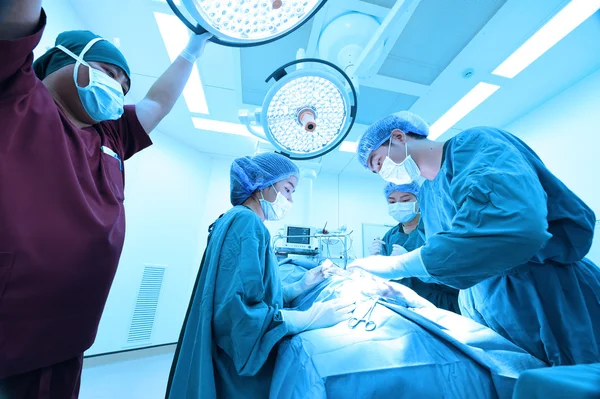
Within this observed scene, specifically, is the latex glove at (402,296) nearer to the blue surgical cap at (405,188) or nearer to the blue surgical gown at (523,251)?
the blue surgical gown at (523,251)

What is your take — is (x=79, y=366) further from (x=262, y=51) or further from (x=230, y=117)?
(x=230, y=117)

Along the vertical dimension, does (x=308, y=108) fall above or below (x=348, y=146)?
below

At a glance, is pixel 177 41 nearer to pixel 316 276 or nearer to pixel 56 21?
pixel 56 21

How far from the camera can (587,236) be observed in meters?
0.67

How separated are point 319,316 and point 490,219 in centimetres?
67

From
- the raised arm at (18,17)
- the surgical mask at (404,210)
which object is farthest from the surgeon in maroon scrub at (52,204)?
the surgical mask at (404,210)

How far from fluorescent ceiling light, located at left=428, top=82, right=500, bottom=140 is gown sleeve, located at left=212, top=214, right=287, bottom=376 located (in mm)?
2335

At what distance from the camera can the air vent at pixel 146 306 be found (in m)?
2.47

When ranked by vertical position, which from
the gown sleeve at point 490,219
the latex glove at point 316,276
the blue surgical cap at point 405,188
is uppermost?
the blue surgical cap at point 405,188

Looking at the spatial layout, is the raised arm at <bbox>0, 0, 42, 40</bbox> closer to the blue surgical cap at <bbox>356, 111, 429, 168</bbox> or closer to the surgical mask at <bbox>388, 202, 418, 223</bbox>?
the blue surgical cap at <bbox>356, 111, 429, 168</bbox>

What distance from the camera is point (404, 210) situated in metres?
1.95

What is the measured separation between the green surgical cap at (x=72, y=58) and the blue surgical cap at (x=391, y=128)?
1.14 m

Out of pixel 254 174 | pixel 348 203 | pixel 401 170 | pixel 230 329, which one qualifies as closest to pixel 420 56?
pixel 401 170

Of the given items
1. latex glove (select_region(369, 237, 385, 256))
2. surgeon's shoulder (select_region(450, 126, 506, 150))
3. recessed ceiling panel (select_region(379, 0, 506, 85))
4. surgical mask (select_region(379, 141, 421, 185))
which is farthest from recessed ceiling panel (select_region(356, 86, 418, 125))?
surgeon's shoulder (select_region(450, 126, 506, 150))
